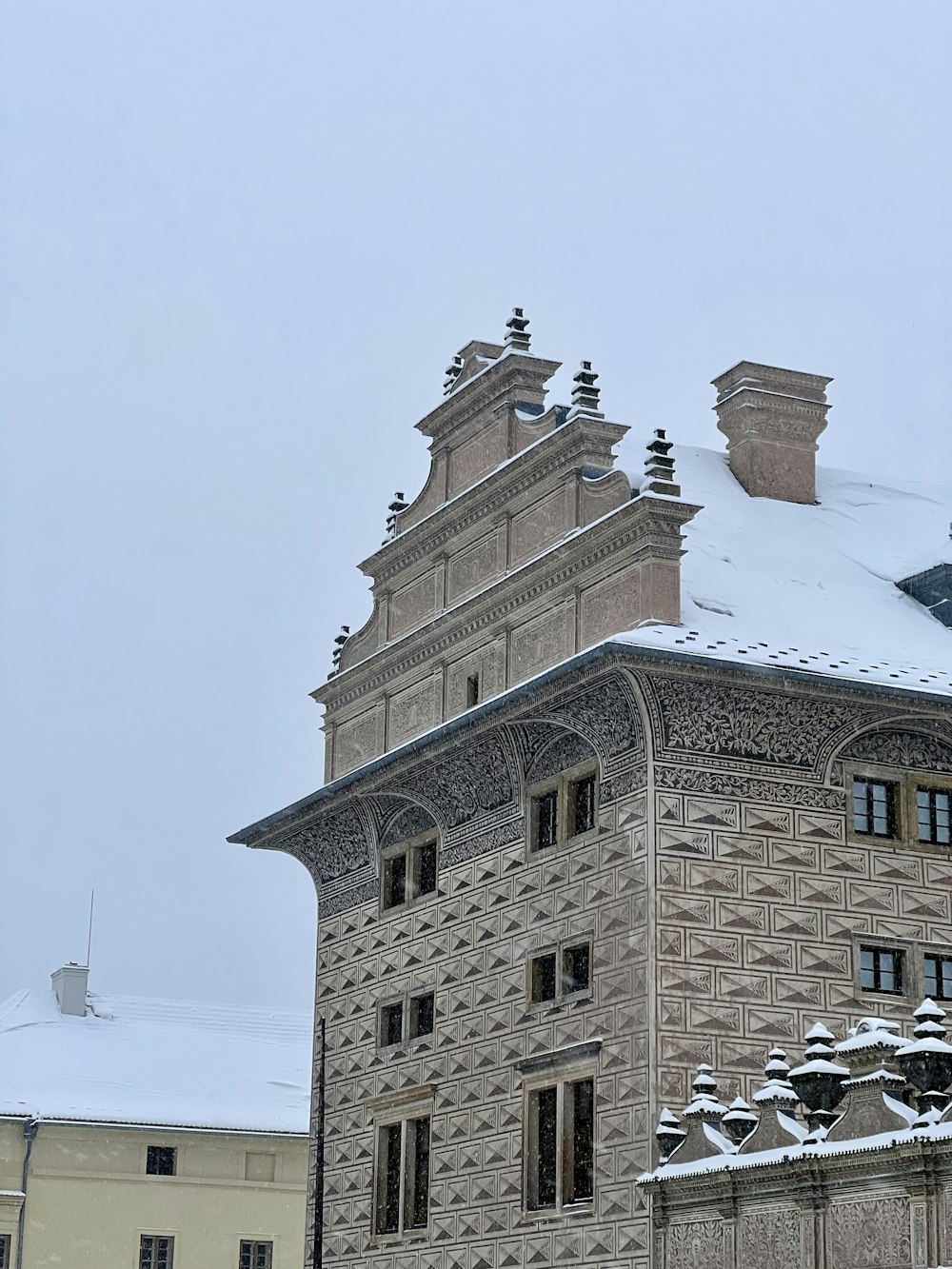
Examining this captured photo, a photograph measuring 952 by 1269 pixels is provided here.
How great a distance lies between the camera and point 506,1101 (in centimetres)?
2227

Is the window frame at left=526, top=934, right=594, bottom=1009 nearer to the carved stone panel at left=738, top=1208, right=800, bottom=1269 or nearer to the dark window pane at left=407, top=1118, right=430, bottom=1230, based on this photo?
the dark window pane at left=407, top=1118, right=430, bottom=1230

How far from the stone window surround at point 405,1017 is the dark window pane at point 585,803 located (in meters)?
3.05

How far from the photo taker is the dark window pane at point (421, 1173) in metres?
23.7

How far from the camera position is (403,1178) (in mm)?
23953

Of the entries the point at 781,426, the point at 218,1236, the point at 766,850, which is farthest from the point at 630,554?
the point at 218,1236

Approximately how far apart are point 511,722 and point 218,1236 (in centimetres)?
1920

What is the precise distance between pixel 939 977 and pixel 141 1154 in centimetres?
2091

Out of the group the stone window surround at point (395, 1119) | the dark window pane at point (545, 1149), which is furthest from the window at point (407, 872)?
the dark window pane at point (545, 1149)

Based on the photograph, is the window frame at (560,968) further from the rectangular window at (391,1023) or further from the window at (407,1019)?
the rectangular window at (391,1023)

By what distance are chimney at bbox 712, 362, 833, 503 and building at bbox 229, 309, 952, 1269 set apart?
0.15ft

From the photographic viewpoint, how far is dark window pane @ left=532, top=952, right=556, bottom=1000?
72.3 feet

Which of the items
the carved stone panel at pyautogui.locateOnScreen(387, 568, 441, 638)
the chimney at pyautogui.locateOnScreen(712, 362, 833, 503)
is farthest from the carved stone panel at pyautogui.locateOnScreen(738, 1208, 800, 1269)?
the chimney at pyautogui.locateOnScreen(712, 362, 833, 503)

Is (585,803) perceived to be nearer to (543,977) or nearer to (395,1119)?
(543,977)

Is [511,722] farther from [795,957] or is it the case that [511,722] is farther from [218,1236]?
[218,1236]
